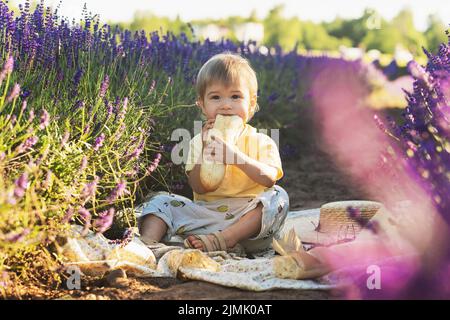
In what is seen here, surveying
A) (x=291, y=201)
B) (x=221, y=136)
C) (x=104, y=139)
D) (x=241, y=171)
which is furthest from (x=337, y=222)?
(x=104, y=139)

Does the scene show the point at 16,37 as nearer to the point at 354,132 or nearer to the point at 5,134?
the point at 5,134

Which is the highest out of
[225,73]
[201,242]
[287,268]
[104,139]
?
[225,73]

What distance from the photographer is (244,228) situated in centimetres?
355

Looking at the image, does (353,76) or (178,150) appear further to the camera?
(353,76)

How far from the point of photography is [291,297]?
8.55 feet

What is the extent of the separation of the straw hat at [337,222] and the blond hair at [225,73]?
2.43 feet

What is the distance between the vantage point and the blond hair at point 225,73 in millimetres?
3721

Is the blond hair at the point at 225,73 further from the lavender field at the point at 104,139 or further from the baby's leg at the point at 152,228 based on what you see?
the baby's leg at the point at 152,228

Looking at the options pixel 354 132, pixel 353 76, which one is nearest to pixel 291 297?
pixel 354 132

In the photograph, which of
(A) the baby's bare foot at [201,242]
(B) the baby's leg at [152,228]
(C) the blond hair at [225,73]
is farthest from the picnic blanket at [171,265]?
(C) the blond hair at [225,73]

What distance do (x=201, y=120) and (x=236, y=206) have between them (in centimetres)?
120

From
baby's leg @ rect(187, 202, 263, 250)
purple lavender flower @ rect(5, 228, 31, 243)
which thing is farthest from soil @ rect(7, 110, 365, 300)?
baby's leg @ rect(187, 202, 263, 250)

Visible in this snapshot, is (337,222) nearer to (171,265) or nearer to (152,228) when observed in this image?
(152,228)

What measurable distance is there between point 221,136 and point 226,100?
222 millimetres
